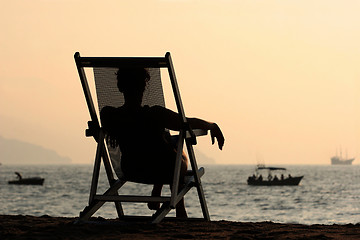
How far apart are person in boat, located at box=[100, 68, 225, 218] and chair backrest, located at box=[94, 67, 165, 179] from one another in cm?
4

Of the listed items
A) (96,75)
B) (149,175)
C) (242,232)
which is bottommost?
(242,232)

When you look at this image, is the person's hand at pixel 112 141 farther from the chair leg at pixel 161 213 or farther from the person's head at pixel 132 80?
the chair leg at pixel 161 213

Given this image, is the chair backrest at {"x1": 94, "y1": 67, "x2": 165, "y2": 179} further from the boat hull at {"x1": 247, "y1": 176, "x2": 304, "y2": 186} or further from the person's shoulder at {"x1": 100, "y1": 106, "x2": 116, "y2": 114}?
the boat hull at {"x1": 247, "y1": 176, "x2": 304, "y2": 186}

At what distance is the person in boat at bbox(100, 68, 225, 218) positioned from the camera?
6105mm

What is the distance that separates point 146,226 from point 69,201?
61258 mm

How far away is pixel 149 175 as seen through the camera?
6312 millimetres

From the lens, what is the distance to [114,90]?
20.5 feet

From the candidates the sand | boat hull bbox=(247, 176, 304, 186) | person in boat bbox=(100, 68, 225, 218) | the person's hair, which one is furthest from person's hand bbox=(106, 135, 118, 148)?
boat hull bbox=(247, 176, 304, 186)

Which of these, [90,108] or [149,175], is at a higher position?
[90,108]

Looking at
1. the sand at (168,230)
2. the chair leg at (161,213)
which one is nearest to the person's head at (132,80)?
the chair leg at (161,213)

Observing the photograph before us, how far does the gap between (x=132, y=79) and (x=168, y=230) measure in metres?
1.22

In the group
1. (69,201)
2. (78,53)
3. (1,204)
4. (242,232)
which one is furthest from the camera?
(69,201)

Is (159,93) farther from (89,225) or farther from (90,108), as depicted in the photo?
(89,225)

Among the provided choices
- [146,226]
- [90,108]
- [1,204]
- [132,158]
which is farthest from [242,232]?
[1,204]
